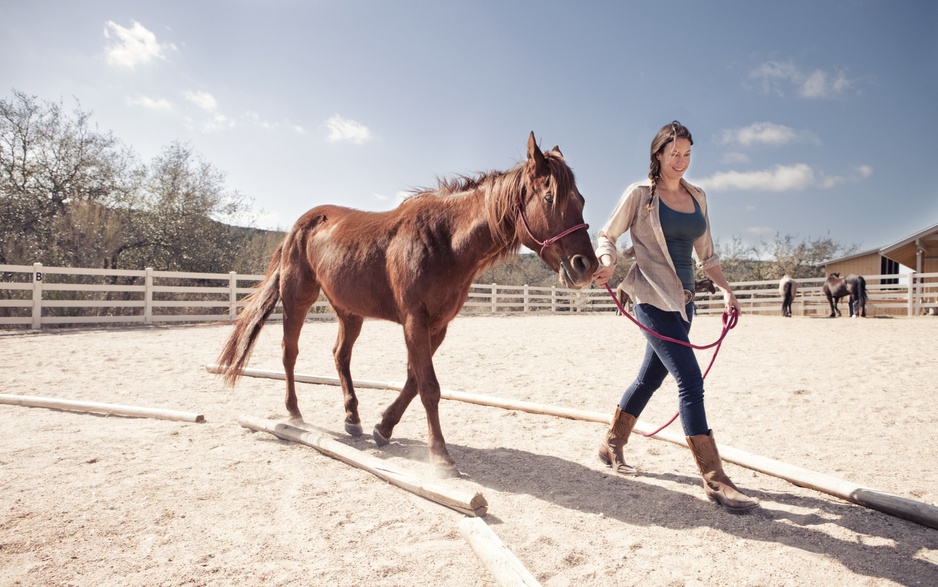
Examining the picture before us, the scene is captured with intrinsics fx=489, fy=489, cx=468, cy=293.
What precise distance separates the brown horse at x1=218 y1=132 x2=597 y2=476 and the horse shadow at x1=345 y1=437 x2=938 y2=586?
1.47 feet

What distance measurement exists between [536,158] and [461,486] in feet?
6.43

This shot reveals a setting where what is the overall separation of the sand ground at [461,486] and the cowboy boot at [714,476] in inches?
2.6

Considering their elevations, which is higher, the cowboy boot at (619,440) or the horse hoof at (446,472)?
the cowboy boot at (619,440)

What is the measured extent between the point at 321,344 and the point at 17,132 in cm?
1443

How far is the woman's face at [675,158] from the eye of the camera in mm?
2688

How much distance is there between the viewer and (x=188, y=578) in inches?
74.4

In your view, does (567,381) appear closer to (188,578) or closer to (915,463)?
(915,463)

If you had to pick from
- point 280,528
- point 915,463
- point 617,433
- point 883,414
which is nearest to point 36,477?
point 280,528

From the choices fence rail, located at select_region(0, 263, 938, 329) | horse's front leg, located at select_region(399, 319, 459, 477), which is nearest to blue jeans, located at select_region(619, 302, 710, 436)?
horse's front leg, located at select_region(399, 319, 459, 477)

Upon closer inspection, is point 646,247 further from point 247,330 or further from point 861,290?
point 861,290

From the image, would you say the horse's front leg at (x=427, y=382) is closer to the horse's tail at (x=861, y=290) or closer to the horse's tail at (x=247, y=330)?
the horse's tail at (x=247, y=330)

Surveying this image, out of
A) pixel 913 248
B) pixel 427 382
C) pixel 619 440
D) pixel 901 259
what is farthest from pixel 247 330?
pixel 901 259

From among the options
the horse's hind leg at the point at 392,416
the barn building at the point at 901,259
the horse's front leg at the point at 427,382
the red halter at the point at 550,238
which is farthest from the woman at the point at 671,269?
the barn building at the point at 901,259

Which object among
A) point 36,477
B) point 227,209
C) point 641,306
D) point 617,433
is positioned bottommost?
point 36,477
